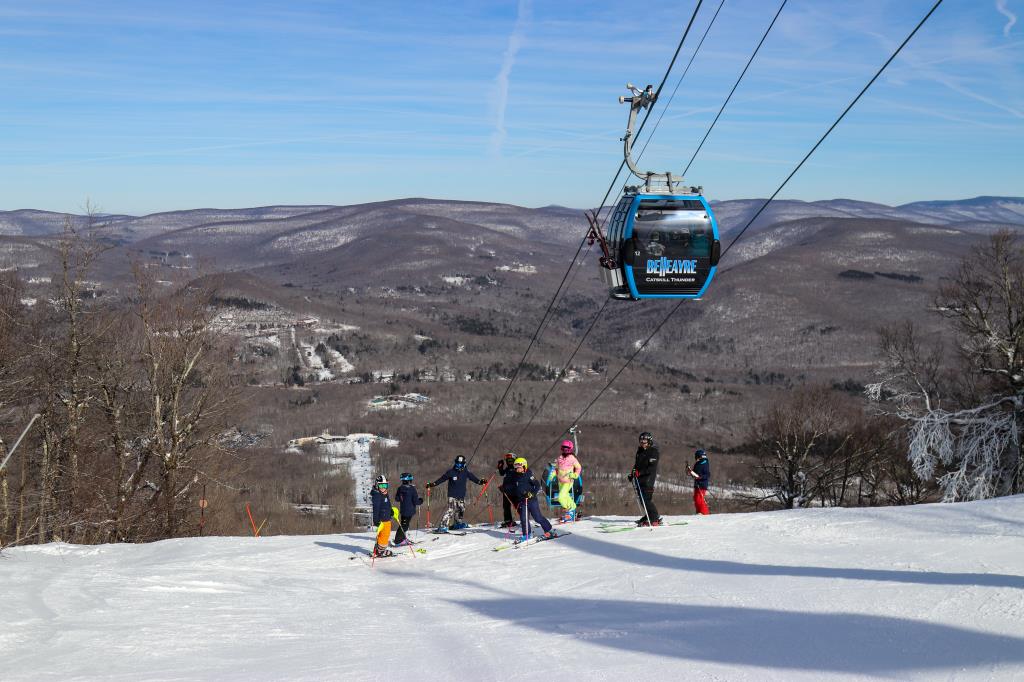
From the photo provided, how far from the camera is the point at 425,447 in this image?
11062cm

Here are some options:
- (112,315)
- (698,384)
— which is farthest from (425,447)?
(112,315)

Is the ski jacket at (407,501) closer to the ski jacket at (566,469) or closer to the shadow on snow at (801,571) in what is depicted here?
the ski jacket at (566,469)

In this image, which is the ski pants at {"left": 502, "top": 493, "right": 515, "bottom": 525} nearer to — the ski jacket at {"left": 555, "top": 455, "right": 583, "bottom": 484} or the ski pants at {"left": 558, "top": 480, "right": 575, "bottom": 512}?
the ski pants at {"left": 558, "top": 480, "right": 575, "bottom": 512}

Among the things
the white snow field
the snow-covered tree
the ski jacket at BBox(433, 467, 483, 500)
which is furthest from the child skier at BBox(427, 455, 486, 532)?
the snow-covered tree

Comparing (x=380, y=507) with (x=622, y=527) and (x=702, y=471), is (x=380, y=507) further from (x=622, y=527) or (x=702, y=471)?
(x=702, y=471)

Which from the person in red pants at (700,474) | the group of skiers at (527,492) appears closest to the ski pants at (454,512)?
the group of skiers at (527,492)

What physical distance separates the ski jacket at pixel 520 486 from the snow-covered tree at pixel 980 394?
22563mm

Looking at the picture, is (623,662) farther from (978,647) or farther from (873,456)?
(873,456)

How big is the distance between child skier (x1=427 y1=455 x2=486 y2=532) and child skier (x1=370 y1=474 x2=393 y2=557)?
236 centimetres

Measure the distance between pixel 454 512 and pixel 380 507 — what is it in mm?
3766

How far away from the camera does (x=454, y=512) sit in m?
19.5

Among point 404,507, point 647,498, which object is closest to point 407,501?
point 404,507

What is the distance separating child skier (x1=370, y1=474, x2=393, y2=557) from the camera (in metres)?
16.0

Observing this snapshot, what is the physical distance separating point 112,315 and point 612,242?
26.1m
